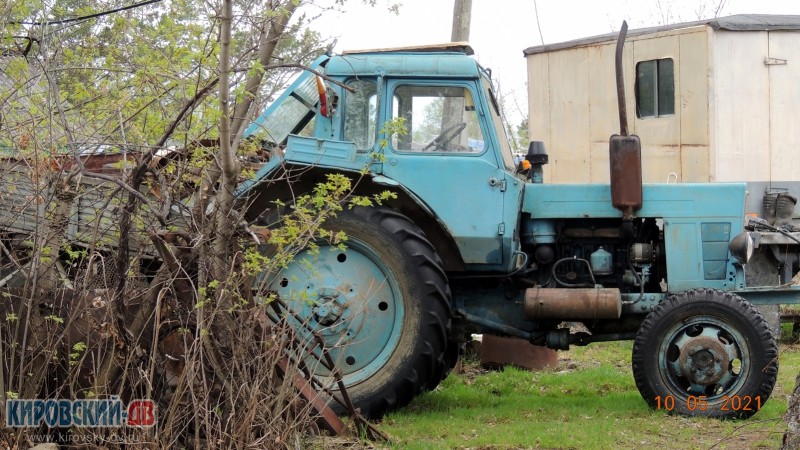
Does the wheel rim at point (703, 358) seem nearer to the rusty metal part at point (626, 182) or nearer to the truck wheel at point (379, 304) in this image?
the rusty metal part at point (626, 182)

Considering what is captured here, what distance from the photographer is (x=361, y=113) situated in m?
7.36

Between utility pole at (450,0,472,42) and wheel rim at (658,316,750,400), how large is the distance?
303 inches

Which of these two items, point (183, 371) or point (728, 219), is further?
point (728, 219)

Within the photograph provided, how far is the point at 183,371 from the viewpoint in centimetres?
511

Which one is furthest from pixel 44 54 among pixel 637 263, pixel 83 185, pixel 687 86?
pixel 687 86

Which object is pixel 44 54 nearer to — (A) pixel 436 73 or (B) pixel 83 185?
(B) pixel 83 185

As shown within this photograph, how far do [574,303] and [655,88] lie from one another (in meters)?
5.70

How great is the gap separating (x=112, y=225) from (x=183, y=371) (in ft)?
3.21

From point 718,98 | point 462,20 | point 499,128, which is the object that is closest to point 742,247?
point 499,128

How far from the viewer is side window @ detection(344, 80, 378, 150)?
7.33 meters

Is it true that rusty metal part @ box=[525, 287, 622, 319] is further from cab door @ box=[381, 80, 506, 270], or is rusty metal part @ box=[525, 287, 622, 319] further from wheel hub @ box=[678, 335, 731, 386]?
wheel hub @ box=[678, 335, 731, 386]

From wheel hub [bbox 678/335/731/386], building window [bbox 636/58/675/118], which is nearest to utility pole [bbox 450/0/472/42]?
building window [bbox 636/58/675/118]

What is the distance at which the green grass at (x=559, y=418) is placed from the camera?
20.1ft

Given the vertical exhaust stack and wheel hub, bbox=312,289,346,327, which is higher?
the vertical exhaust stack
